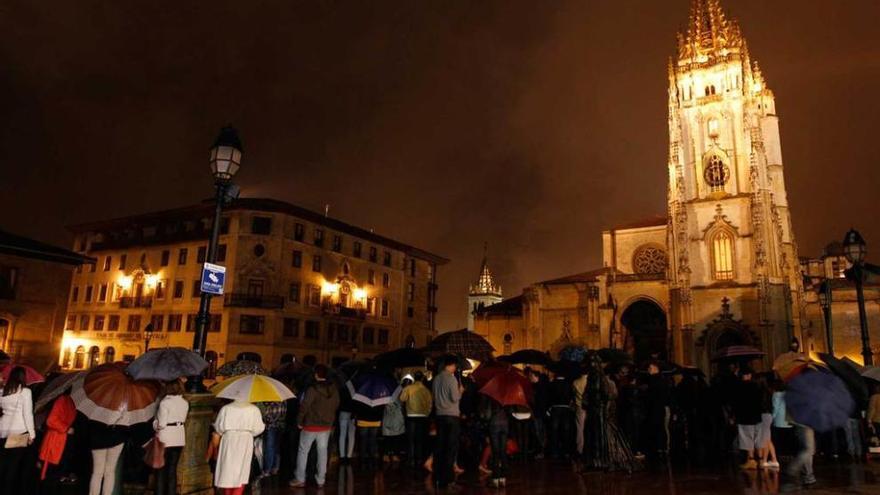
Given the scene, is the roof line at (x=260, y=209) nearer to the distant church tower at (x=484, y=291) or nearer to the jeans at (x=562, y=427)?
the jeans at (x=562, y=427)

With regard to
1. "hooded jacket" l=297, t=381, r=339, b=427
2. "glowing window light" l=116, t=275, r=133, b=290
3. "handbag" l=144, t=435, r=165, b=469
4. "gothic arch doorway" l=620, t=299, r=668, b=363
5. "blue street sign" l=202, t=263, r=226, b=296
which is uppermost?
"glowing window light" l=116, t=275, r=133, b=290

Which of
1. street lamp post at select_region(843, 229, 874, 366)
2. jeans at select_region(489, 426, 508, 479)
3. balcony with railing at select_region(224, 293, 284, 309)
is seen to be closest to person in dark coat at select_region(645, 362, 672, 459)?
jeans at select_region(489, 426, 508, 479)

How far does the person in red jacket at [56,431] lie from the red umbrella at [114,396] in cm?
38

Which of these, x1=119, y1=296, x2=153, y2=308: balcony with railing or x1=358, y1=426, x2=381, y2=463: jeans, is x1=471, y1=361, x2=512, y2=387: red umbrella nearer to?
x1=358, y1=426, x2=381, y2=463: jeans

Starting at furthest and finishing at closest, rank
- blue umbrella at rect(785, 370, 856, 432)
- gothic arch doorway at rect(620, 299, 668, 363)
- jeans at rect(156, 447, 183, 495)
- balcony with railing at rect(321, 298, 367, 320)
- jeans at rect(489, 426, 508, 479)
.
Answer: balcony with railing at rect(321, 298, 367, 320)
gothic arch doorway at rect(620, 299, 668, 363)
jeans at rect(489, 426, 508, 479)
blue umbrella at rect(785, 370, 856, 432)
jeans at rect(156, 447, 183, 495)

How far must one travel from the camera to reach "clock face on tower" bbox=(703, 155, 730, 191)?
132ft

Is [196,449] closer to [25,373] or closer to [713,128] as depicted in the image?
[25,373]

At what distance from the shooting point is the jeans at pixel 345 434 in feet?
35.6

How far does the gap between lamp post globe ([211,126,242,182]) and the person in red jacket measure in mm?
3909

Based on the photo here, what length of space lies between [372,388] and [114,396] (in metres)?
4.50

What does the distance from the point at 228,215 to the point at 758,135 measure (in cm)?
3954

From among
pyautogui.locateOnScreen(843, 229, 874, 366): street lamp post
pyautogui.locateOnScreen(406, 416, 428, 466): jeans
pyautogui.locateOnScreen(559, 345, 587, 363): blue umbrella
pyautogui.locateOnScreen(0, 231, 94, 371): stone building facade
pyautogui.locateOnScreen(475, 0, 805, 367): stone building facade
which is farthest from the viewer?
pyautogui.locateOnScreen(475, 0, 805, 367): stone building facade

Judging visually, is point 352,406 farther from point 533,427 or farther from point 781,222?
point 781,222

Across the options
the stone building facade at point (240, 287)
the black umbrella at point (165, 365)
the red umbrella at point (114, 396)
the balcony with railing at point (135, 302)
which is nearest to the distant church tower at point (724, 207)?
the stone building facade at point (240, 287)
